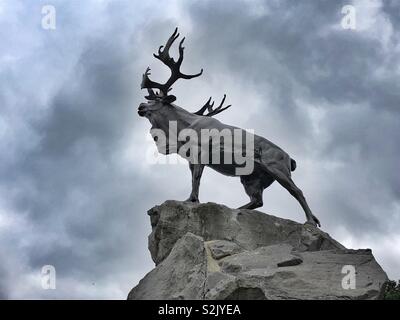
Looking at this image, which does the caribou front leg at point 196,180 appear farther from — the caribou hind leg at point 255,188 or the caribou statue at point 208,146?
the caribou hind leg at point 255,188

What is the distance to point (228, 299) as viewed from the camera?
10.3m

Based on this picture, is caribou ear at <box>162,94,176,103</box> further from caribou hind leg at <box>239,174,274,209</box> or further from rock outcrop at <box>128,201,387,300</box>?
rock outcrop at <box>128,201,387,300</box>

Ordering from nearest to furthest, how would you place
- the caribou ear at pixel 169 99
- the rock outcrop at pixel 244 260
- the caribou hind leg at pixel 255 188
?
the rock outcrop at pixel 244 260 < the caribou hind leg at pixel 255 188 < the caribou ear at pixel 169 99

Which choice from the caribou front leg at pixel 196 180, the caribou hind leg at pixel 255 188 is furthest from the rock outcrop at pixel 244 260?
the caribou hind leg at pixel 255 188

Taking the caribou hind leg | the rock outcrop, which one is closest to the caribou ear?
the caribou hind leg

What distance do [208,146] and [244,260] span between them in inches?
117

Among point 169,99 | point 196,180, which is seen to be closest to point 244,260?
point 196,180

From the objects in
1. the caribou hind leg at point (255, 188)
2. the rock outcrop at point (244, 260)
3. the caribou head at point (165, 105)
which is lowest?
the rock outcrop at point (244, 260)

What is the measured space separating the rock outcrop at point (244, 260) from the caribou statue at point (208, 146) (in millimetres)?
636

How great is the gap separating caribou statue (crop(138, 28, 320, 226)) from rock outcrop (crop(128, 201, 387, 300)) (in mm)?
636

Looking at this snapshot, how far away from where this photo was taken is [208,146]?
13695 mm

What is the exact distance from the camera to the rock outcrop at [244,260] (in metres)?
10.5

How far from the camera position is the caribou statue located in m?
13.4
